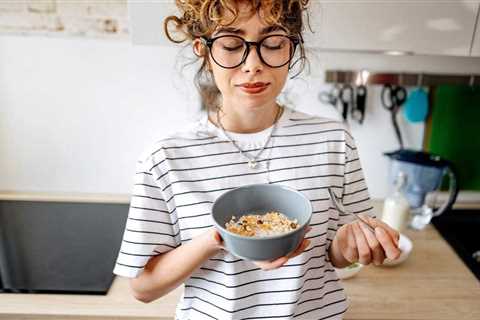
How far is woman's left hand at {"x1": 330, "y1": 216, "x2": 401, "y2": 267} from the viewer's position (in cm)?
68

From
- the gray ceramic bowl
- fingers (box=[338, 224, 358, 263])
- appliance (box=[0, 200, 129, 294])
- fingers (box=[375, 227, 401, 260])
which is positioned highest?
the gray ceramic bowl

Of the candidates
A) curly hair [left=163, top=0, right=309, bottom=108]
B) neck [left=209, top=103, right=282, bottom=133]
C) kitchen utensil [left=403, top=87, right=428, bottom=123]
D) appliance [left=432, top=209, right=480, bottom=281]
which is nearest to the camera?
curly hair [left=163, top=0, right=309, bottom=108]

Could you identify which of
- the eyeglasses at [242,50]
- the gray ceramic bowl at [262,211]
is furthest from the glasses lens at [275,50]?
the gray ceramic bowl at [262,211]

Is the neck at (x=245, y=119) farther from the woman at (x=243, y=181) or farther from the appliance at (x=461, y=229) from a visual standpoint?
the appliance at (x=461, y=229)

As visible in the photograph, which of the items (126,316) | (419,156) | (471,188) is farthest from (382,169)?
(126,316)

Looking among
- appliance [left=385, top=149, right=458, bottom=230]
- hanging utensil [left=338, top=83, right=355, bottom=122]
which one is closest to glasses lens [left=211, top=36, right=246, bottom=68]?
hanging utensil [left=338, top=83, right=355, bottom=122]

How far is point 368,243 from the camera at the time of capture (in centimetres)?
69

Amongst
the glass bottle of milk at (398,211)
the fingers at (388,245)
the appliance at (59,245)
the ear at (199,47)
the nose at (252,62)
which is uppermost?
the ear at (199,47)

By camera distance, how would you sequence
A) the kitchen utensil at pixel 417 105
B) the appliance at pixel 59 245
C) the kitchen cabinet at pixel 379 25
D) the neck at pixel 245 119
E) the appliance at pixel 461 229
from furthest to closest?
the kitchen utensil at pixel 417 105
the appliance at pixel 461 229
the appliance at pixel 59 245
the kitchen cabinet at pixel 379 25
the neck at pixel 245 119

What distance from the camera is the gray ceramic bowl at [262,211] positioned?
0.54 meters

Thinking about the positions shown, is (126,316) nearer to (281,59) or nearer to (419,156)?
(281,59)

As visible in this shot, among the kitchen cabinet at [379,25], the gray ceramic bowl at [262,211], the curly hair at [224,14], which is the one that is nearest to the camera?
the gray ceramic bowl at [262,211]

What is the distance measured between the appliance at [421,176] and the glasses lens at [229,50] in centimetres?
88

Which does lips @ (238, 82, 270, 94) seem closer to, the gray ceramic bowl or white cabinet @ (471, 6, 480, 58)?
the gray ceramic bowl
